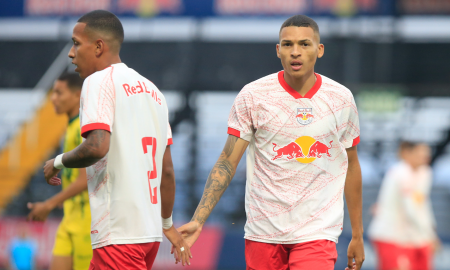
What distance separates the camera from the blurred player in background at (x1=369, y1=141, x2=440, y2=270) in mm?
8258

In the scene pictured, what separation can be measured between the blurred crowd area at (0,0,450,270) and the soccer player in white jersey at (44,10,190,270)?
10327 millimetres

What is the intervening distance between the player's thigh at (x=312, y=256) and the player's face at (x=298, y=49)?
3.49 feet

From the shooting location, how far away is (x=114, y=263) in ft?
10.8

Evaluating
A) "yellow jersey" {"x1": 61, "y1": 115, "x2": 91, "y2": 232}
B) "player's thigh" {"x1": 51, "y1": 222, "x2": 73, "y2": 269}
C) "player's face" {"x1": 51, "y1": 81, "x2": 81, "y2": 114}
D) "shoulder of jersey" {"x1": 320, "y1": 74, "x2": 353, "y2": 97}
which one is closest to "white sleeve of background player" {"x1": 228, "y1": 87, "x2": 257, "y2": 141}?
"shoulder of jersey" {"x1": 320, "y1": 74, "x2": 353, "y2": 97}

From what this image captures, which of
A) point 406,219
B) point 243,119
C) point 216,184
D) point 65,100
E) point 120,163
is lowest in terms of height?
point 406,219

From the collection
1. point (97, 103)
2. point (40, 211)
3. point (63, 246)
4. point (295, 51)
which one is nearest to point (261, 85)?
point (295, 51)

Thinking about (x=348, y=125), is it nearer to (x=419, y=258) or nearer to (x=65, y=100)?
(x=65, y=100)

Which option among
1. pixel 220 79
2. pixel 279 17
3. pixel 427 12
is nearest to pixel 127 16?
pixel 220 79

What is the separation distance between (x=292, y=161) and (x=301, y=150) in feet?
0.30

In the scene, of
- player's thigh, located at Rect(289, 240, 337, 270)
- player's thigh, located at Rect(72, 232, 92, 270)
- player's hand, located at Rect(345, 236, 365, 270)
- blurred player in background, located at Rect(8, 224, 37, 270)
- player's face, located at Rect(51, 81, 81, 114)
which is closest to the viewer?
player's thigh, located at Rect(289, 240, 337, 270)

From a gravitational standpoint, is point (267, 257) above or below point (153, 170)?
below

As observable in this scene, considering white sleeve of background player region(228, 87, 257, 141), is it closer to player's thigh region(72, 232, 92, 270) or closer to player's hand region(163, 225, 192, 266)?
player's hand region(163, 225, 192, 266)

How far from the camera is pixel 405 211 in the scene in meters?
8.37

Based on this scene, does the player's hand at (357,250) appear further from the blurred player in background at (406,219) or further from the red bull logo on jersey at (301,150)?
the blurred player in background at (406,219)
